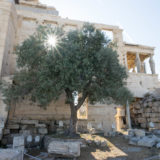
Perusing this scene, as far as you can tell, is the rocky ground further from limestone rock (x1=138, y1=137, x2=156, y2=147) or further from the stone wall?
the stone wall

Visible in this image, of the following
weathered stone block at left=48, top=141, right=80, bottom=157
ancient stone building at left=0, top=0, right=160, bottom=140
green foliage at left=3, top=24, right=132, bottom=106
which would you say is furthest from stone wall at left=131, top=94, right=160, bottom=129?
weathered stone block at left=48, top=141, right=80, bottom=157

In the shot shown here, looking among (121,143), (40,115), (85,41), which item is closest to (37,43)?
(85,41)

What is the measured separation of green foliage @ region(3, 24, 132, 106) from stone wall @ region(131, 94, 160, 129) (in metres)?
5.68

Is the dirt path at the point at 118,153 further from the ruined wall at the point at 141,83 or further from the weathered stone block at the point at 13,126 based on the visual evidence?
the ruined wall at the point at 141,83

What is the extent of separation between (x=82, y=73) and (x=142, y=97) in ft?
33.5

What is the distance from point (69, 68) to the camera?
8.00 meters

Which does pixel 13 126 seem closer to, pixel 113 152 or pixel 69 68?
pixel 69 68

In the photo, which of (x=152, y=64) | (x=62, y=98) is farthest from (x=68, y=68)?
(x=152, y=64)

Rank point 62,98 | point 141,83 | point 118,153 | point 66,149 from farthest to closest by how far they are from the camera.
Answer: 1. point 141,83
2. point 62,98
3. point 118,153
4. point 66,149

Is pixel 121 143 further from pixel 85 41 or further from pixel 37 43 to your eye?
pixel 37 43

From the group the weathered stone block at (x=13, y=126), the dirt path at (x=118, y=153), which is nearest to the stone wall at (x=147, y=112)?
the dirt path at (x=118, y=153)

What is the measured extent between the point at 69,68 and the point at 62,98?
561 cm

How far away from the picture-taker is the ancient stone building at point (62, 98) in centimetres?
1164

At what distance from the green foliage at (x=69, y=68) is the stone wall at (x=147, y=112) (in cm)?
568
